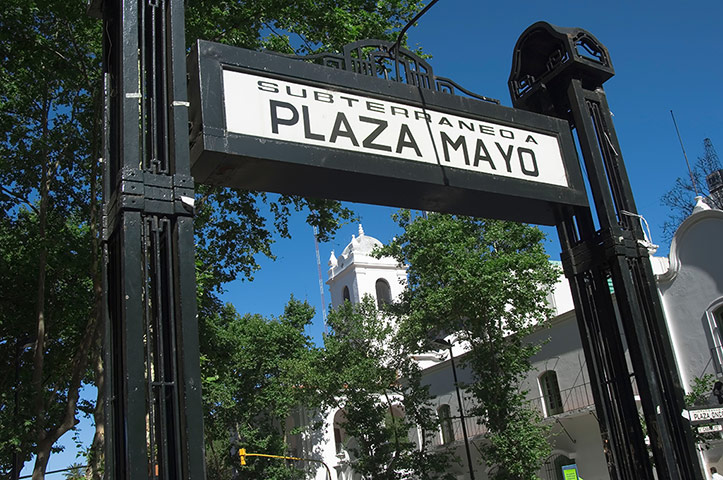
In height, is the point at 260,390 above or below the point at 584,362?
above

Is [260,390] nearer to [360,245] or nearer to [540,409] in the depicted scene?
[540,409]

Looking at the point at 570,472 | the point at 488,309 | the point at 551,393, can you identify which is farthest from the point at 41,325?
the point at 551,393

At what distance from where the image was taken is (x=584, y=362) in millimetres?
25672

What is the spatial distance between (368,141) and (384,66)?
65 centimetres

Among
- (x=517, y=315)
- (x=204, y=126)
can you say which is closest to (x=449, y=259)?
(x=517, y=315)

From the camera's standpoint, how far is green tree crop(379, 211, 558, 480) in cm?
2195

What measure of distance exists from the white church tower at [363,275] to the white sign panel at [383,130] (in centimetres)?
4608

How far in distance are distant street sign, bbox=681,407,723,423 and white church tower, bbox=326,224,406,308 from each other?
152 feet

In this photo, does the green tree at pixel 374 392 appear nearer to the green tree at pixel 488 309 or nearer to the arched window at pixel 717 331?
the green tree at pixel 488 309

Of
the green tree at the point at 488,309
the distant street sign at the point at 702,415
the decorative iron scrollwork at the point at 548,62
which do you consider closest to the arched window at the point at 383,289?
the green tree at the point at 488,309

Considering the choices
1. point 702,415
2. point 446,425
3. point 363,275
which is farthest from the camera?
point 363,275

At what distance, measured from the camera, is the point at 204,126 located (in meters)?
3.22

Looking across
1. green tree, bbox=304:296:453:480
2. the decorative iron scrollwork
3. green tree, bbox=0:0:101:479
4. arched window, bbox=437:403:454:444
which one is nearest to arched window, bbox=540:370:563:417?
green tree, bbox=304:296:453:480

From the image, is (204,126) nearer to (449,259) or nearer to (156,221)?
(156,221)
